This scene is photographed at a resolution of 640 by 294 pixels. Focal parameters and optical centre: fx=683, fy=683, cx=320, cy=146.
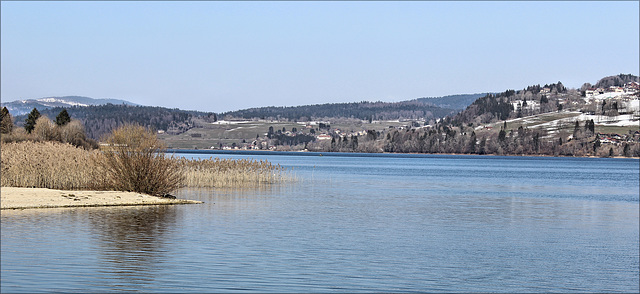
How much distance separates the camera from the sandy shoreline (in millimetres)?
34156

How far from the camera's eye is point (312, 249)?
2586 centimetres

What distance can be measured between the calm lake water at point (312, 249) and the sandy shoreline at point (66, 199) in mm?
1448

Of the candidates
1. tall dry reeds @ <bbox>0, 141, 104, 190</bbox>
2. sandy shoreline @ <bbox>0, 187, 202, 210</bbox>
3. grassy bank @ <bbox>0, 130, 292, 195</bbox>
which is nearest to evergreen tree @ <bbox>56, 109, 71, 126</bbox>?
grassy bank @ <bbox>0, 130, 292, 195</bbox>

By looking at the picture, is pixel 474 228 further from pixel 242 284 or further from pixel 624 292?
pixel 242 284

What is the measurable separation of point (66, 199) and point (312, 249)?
16790 millimetres

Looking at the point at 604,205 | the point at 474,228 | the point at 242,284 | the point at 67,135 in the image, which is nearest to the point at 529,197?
the point at 604,205

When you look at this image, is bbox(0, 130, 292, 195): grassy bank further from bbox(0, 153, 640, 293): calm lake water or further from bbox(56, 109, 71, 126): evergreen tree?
bbox(56, 109, 71, 126): evergreen tree

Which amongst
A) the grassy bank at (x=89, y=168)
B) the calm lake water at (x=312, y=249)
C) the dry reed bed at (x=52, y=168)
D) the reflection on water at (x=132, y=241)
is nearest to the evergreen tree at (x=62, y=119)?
the dry reed bed at (x=52, y=168)

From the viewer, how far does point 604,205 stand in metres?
52.4

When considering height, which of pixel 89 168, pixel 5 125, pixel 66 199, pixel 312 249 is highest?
pixel 5 125

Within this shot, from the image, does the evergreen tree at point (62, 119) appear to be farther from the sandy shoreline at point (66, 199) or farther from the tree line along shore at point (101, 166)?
the sandy shoreline at point (66, 199)

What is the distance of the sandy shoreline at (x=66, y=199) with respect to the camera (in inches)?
1345

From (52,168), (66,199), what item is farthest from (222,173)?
(66,199)

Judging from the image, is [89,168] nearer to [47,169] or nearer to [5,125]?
[47,169]
